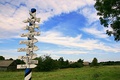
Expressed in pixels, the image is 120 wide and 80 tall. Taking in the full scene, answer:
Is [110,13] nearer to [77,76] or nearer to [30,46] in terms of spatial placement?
[77,76]

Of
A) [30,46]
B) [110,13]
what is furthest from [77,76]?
[30,46]

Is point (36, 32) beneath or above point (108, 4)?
beneath

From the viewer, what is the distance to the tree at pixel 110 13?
25.9 metres

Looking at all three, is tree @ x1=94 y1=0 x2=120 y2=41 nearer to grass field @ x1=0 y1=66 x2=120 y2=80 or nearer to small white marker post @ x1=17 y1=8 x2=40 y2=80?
grass field @ x1=0 y1=66 x2=120 y2=80

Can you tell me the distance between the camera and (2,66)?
82.9m

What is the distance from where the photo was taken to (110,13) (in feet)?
87.8

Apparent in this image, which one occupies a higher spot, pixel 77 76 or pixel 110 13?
pixel 110 13

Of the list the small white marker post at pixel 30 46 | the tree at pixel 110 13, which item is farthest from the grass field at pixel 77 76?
the small white marker post at pixel 30 46

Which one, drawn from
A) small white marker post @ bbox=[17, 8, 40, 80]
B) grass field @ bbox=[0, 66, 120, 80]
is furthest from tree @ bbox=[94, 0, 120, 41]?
small white marker post @ bbox=[17, 8, 40, 80]

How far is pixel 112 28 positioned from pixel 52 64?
4869 centimetres

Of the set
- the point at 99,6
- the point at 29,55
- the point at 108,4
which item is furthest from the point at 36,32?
the point at 99,6

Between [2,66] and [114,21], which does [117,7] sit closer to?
[114,21]

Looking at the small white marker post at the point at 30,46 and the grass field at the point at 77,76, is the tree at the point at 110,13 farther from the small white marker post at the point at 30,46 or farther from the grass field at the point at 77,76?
the small white marker post at the point at 30,46

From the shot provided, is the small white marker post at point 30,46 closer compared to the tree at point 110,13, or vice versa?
the small white marker post at point 30,46
